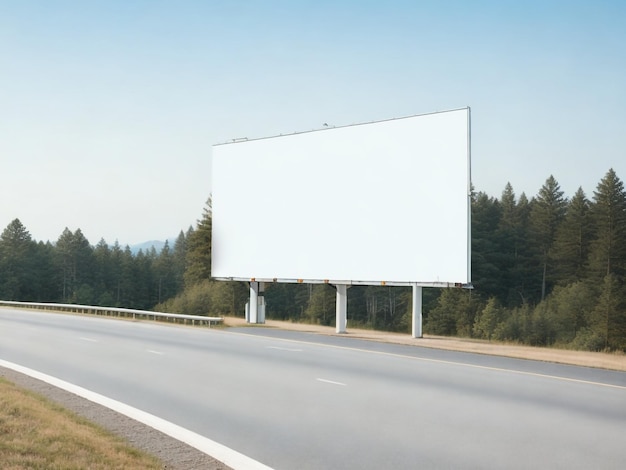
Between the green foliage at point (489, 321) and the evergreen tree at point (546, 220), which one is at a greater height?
the evergreen tree at point (546, 220)

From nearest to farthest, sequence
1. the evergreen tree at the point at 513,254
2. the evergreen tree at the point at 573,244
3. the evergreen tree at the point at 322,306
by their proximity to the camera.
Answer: the evergreen tree at the point at 573,244, the evergreen tree at the point at 513,254, the evergreen tree at the point at 322,306

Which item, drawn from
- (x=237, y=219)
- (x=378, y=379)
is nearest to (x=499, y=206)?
(x=237, y=219)

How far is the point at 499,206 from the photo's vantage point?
10394cm

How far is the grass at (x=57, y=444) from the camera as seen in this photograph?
8250 mm

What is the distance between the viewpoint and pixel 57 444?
9086 mm

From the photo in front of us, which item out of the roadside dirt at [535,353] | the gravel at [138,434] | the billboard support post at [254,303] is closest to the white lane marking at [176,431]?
the gravel at [138,434]

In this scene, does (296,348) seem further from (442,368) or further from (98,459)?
(98,459)

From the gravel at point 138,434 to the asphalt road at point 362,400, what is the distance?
0.72 m

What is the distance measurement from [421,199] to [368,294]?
227ft

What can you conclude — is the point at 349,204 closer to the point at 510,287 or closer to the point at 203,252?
the point at 203,252

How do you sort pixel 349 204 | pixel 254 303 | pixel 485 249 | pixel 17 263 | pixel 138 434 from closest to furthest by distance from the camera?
pixel 138 434
pixel 349 204
pixel 254 303
pixel 485 249
pixel 17 263

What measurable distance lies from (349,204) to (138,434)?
22819 millimetres

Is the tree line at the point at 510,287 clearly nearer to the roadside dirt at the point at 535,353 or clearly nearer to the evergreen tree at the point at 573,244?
the evergreen tree at the point at 573,244

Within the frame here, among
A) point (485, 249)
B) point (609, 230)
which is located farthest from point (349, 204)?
point (485, 249)
